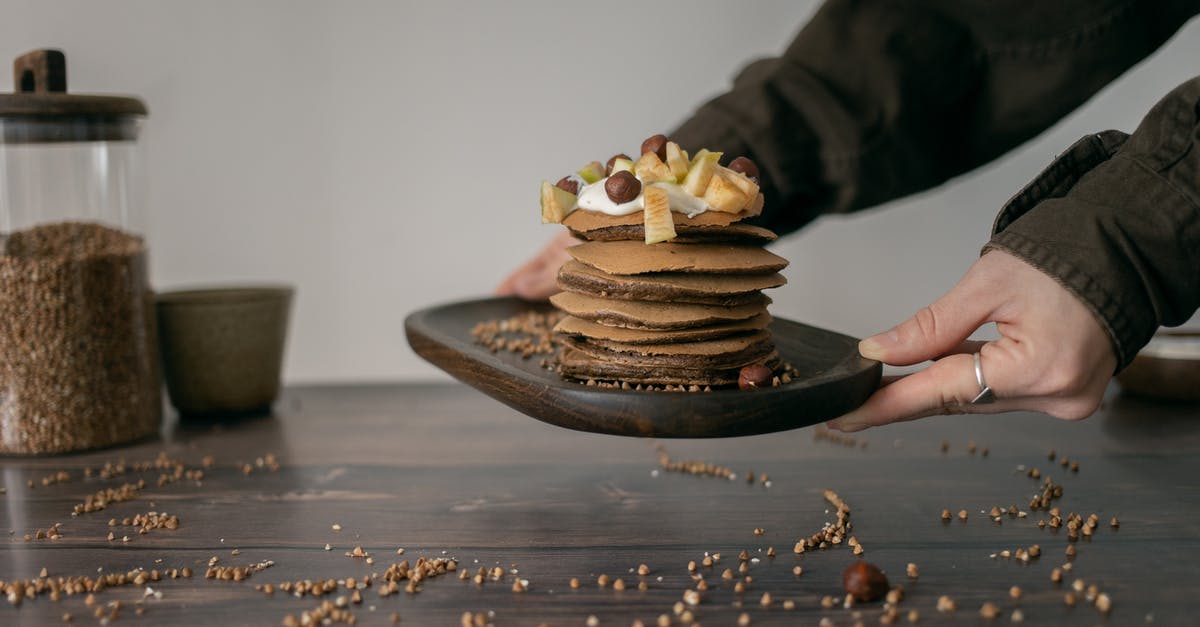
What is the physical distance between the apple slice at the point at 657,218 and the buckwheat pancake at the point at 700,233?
0.08ft

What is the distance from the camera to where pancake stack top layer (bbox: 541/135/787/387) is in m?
1.12

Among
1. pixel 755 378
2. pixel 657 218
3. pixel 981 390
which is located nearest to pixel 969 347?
pixel 981 390

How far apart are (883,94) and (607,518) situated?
0.86 meters

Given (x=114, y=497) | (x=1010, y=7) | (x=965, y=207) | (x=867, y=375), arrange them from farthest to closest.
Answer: (x=965, y=207), (x=1010, y=7), (x=114, y=497), (x=867, y=375)

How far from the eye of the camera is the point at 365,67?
204 centimetres

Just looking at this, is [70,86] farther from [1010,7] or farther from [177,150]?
[1010,7]

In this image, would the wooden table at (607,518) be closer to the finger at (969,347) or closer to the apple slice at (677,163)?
the finger at (969,347)

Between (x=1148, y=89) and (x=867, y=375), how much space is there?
4.24 ft

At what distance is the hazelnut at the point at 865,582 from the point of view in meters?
0.96

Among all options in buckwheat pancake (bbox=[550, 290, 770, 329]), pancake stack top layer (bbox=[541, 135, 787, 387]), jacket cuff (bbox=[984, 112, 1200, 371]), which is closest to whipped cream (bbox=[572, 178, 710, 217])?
pancake stack top layer (bbox=[541, 135, 787, 387])

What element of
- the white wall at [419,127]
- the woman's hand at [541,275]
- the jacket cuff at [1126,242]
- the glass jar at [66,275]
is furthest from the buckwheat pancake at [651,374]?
the white wall at [419,127]

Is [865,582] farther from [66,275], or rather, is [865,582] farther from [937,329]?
[66,275]

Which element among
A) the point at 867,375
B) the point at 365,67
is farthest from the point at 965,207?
the point at 365,67

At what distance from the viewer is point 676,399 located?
1.04 m
